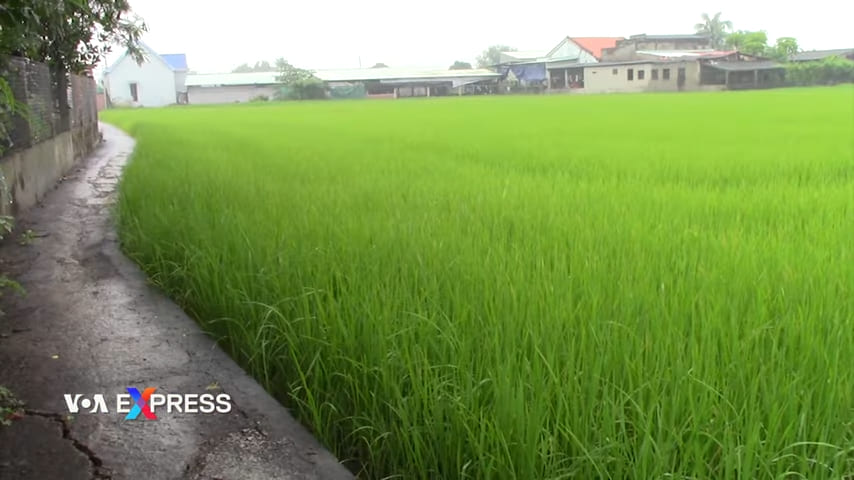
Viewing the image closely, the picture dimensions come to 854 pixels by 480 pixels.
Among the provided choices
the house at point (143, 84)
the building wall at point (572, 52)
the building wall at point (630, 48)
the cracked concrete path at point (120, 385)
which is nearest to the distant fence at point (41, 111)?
the cracked concrete path at point (120, 385)

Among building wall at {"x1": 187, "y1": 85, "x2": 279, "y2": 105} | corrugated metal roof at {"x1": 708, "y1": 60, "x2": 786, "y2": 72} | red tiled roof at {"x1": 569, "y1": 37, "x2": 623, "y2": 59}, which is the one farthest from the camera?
red tiled roof at {"x1": 569, "y1": 37, "x2": 623, "y2": 59}

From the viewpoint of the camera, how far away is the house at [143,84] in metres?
57.9

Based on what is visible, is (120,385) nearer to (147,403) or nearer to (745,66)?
(147,403)

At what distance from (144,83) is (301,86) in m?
13.5

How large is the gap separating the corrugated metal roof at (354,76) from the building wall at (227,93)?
1.09 ft

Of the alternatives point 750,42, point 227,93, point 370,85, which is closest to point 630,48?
point 750,42

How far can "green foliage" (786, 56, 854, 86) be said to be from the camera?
153 feet

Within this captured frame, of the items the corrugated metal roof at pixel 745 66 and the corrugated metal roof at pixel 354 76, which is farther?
the corrugated metal roof at pixel 354 76

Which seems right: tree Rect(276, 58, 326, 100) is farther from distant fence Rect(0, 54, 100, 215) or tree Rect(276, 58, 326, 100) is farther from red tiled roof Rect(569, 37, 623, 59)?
distant fence Rect(0, 54, 100, 215)

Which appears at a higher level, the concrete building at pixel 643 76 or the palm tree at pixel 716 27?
the palm tree at pixel 716 27

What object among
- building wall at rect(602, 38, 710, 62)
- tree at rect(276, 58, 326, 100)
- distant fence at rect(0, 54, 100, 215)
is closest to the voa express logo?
distant fence at rect(0, 54, 100, 215)

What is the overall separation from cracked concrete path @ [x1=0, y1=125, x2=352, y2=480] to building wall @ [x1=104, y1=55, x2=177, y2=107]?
57.7 m

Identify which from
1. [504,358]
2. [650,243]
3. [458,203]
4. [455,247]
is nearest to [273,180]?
[458,203]

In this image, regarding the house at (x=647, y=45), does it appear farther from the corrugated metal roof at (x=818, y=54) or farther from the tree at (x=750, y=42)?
the corrugated metal roof at (x=818, y=54)
